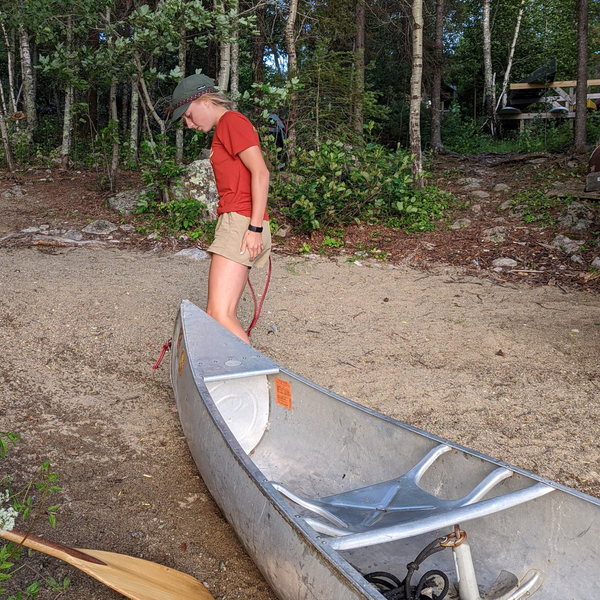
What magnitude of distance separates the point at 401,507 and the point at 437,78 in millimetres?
14282

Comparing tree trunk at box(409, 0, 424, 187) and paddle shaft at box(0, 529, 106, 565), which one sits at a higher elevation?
tree trunk at box(409, 0, 424, 187)

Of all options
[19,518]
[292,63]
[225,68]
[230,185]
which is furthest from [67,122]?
[19,518]

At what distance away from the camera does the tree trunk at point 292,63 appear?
9.05 metres

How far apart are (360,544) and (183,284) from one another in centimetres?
478

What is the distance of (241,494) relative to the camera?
7.27 ft

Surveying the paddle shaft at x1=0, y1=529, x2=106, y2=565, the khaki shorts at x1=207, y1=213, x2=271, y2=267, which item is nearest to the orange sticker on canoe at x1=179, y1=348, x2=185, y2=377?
the khaki shorts at x1=207, y1=213, x2=271, y2=267

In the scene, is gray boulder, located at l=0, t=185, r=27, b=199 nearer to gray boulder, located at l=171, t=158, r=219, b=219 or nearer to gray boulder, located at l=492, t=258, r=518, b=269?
gray boulder, located at l=171, t=158, r=219, b=219

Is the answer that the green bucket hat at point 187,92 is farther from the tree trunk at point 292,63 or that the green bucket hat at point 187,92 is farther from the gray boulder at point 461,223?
the gray boulder at point 461,223

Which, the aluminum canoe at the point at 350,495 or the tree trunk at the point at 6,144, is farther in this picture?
the tree trunk at the point at 6,144

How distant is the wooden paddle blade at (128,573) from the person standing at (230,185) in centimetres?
158

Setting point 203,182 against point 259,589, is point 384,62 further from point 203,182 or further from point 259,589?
point 259,589

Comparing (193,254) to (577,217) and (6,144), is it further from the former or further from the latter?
(577,217)

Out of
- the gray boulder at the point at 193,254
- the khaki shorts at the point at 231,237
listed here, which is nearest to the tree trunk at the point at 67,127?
the gray boulder at the point at 193,254

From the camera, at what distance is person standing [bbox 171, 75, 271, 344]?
3.28 metres
